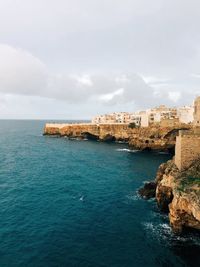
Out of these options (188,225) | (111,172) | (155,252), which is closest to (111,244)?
(155,252)

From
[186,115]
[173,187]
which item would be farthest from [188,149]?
[186,115]

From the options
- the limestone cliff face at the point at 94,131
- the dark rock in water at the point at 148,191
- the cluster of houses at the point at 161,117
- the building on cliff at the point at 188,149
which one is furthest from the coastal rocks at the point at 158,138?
the building on cliff at the point at 188,149

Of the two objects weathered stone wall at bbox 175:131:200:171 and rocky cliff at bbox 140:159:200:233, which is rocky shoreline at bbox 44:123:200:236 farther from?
weathered stone wall at bbox 175:131:200:171

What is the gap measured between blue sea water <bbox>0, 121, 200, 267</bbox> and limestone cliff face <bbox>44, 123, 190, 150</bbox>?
105 feet

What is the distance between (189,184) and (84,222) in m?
14.9

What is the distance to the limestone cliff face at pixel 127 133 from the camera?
98.9 meters

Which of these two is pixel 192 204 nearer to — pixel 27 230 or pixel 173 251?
pixel 173 251

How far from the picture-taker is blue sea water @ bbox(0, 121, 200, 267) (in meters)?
28.8

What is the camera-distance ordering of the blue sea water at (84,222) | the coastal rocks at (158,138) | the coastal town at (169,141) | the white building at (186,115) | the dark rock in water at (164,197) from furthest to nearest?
the white building at (186,115)
the coastal rocks at (158,138)
the dark rock in water at (164,197)
the coastal town at (169,141)
the blue sea water at (84,222)

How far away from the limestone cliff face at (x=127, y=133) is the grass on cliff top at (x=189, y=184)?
61888 mm

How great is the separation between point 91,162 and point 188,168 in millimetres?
41591

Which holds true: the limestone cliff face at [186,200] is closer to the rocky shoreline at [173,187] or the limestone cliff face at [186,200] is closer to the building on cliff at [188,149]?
the rocky shoreline at [173,187]

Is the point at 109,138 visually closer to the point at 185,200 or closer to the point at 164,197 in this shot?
the point at 164,197

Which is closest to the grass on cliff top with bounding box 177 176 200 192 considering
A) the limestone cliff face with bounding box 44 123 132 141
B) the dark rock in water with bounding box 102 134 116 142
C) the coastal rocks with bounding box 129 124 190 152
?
the coastal rocks with bounding box 129 124 190 152
